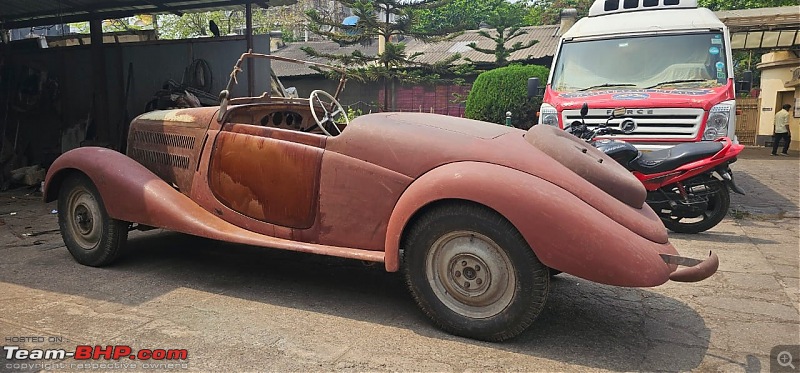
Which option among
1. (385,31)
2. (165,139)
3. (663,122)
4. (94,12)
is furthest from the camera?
(385,31)

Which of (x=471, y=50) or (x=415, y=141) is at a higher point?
(x=471, y=50)

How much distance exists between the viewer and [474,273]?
3180mm

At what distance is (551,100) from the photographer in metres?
7.41

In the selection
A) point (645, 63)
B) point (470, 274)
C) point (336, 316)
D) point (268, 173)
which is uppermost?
point (645, 63)

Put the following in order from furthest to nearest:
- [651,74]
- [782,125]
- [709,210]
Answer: [782,125] → [651,74] → [709,210]

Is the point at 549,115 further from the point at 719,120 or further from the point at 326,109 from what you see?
the point at 326,109

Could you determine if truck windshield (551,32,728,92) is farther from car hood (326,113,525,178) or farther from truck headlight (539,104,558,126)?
car hood (326,113,525,178)

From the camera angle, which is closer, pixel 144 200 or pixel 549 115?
pixel 144 200

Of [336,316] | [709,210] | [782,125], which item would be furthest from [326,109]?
[782,125]

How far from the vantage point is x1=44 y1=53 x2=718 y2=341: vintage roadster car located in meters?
3.01

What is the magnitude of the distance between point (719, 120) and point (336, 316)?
542cm

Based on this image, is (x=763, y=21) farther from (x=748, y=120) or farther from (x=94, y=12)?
(x=94, y=12)

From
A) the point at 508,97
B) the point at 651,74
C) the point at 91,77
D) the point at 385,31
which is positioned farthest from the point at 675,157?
the point at 385,31

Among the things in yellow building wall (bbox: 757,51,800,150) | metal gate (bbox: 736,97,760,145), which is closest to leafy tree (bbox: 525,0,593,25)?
metal gate (bbox: 736,97,760,145)
